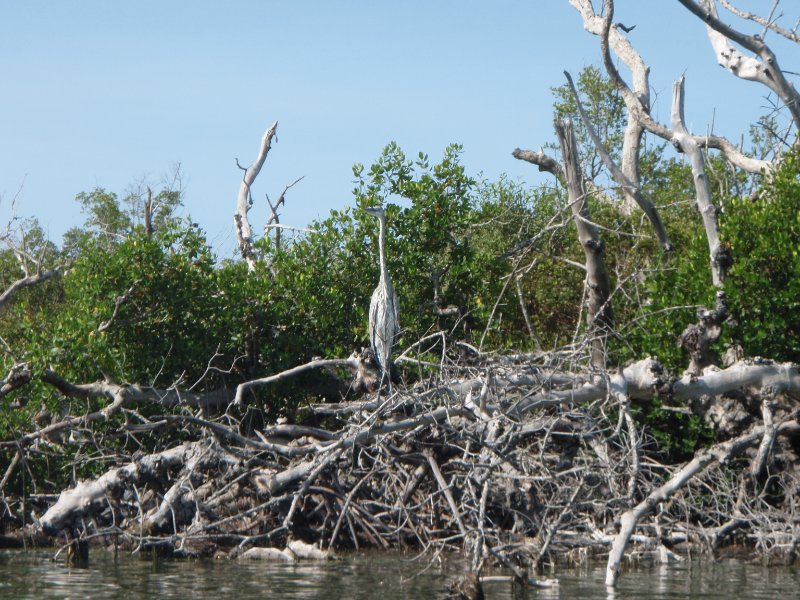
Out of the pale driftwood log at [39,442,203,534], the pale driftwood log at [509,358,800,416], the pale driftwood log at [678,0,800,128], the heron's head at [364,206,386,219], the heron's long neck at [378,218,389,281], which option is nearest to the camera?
the pale driftwood log at [509,358,800,416]

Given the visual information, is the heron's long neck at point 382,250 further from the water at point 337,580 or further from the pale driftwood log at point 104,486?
the water at point 337,580

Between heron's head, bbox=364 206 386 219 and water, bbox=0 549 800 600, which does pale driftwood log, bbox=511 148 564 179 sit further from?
water, bbox=0 549 800 600

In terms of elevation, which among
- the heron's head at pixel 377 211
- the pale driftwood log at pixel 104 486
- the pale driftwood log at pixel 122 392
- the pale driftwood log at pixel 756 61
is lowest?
the pale driftwood log at pixel 104 486

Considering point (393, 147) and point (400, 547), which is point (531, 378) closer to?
point (400, 547)

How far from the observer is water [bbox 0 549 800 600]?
24.9 ft

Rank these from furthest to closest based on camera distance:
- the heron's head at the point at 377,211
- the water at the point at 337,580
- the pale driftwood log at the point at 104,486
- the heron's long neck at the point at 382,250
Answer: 1. the heron's head at the point at 377,211
2. the heron's long neck at the point at 382,250
3. the pale driftwood log at the point at 104,486
4. the water at the point at 337,580

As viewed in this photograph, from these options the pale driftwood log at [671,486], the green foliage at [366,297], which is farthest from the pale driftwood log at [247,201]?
the pale driftwood log at [671,486]

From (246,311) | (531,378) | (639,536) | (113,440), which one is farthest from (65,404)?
(639,536)

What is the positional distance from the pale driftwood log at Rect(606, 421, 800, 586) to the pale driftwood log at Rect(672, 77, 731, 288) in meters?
1.54

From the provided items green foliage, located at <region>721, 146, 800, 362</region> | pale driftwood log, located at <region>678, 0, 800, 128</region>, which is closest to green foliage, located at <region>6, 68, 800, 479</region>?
green foliage, located at <region>721, 146, 800, 362</region>

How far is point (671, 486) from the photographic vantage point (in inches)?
305

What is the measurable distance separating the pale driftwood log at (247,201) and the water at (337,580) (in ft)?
18.1

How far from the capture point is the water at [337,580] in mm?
7582

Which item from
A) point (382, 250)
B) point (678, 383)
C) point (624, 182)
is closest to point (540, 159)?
point (624, 182)
